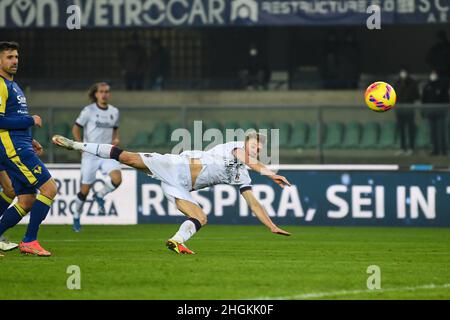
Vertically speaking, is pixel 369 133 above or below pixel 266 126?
below

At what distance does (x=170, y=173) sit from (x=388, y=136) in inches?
322

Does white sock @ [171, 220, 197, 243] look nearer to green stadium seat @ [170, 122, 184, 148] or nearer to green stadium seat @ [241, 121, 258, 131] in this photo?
green stadium seat @ [170, 122, 184, 148]

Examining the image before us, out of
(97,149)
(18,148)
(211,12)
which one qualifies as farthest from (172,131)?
(18,148)

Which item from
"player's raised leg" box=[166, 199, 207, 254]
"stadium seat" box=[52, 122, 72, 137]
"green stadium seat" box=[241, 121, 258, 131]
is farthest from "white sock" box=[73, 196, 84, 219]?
"player's raised leg" box=[166, 199, 207, 254]

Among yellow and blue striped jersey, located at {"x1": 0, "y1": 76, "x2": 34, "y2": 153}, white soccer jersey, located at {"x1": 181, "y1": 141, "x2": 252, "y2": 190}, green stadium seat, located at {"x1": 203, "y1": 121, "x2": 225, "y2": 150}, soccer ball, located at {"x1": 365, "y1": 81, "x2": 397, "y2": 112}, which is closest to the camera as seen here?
yellow and blue striped jersey, located at {"x1": 0, "y1": 76, "x2": 34, "y2": 153}

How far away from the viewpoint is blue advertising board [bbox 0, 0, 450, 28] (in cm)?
2336

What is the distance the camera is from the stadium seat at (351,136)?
2075 cm

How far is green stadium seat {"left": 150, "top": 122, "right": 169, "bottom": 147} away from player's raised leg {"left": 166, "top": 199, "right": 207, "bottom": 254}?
7.87m

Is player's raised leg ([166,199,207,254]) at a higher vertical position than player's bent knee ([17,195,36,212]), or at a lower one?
lower

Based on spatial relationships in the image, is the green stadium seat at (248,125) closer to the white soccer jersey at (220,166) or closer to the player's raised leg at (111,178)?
the player's raised leg at (111,178)

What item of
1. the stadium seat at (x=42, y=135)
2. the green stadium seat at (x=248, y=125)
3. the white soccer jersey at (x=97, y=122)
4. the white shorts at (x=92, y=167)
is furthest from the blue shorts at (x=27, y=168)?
the green stadium seat at (x=248, y=125)

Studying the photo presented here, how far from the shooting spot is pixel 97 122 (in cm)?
1867

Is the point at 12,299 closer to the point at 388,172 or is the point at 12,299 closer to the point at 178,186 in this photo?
the point at 178,186

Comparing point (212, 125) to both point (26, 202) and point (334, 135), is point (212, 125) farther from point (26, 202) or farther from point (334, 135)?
point (26, 202)
